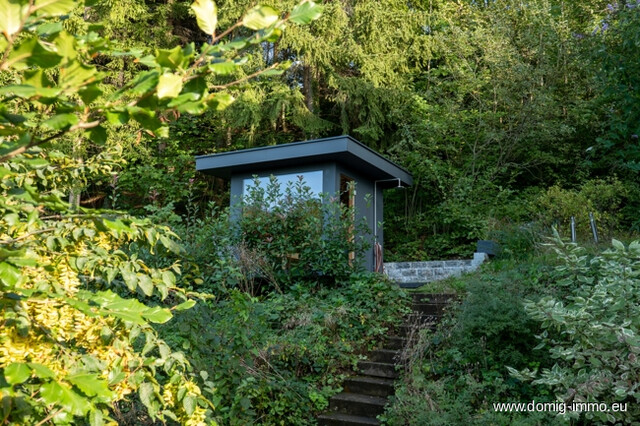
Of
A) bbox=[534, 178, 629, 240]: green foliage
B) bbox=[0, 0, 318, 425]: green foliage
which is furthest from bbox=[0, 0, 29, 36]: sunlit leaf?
bbox=[534, 178, 629, 240]: green foliage

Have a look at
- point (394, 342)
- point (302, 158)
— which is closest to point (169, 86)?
point (394, 342)

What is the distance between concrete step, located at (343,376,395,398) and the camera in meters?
5.22

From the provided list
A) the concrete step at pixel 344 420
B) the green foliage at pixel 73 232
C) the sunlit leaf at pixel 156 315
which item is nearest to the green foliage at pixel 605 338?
the concrete step at pixel 344 420

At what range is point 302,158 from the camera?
32.0ft

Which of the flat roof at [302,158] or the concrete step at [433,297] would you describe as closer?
the concrete step at [433,297]

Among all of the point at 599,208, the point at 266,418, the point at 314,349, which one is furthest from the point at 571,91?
the point at 266,418

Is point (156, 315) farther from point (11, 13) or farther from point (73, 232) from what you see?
point (73, 232)

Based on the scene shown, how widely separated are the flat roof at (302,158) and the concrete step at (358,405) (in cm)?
499

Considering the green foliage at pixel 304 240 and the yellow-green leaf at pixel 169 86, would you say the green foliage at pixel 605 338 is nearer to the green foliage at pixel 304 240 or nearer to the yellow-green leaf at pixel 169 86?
the yellow-green leaf at pixel 169 86

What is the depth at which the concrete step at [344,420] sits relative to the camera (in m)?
4.78

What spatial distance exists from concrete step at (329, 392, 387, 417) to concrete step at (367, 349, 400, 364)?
0.61 metres

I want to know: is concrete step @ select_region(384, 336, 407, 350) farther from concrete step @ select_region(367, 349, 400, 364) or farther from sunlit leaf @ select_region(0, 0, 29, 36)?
sunlit leaf @ select_region(0, 0, 29, 36)

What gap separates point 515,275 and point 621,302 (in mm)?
2793

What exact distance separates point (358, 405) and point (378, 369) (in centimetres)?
61
